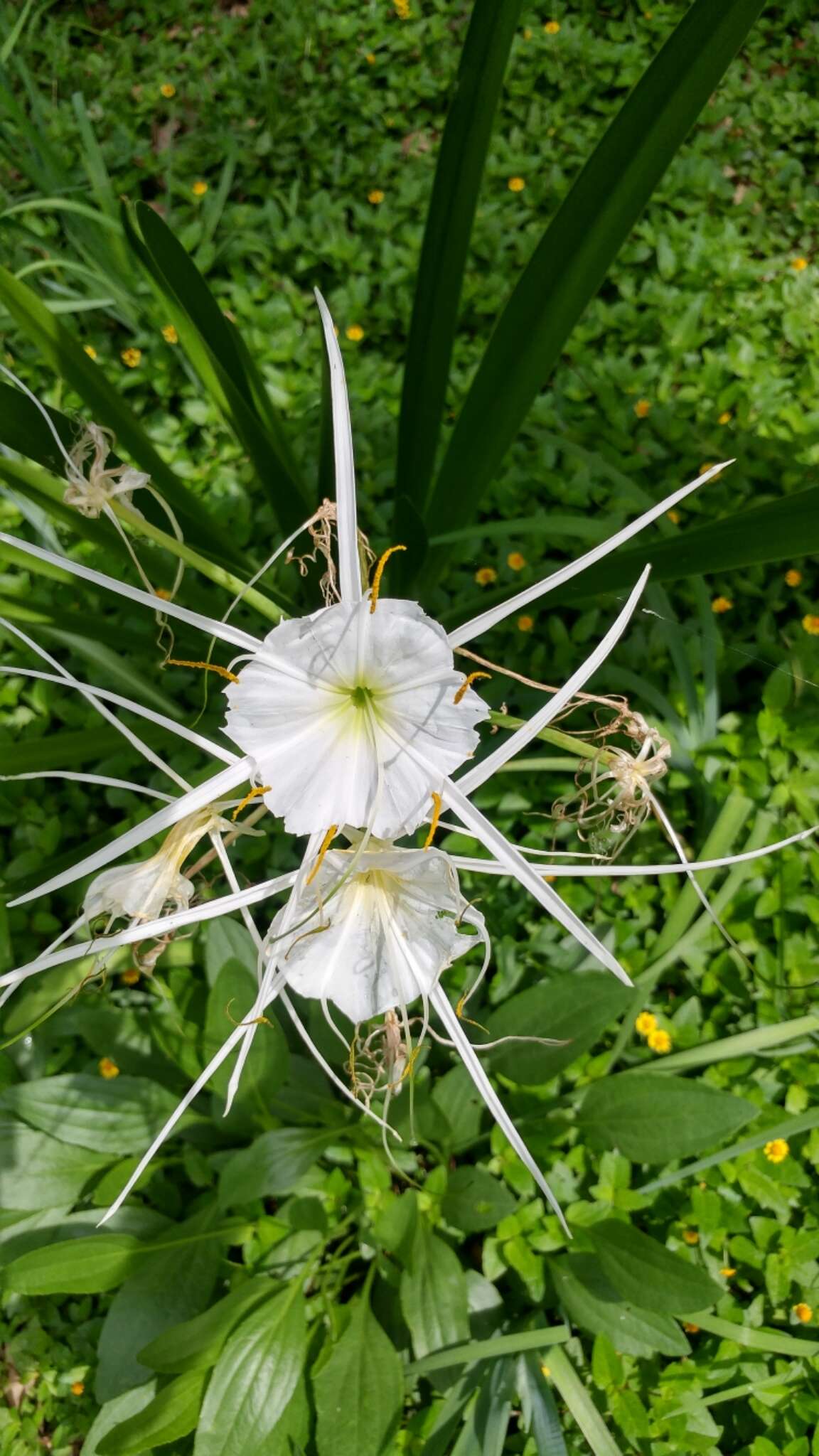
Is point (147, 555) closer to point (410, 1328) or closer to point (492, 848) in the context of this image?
point (492, 848)

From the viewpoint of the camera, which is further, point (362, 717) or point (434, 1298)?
point (434, 1298)

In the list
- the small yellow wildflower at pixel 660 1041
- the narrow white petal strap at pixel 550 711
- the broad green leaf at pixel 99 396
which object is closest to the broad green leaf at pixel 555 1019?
the small yellow wildflower at pixel 660 1041

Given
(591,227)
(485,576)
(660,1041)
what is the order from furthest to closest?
1. (485,576)
2. (660,1041)
3. (591,227)

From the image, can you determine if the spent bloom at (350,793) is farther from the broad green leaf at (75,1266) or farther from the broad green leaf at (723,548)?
the broad green leaf at (75,1266)

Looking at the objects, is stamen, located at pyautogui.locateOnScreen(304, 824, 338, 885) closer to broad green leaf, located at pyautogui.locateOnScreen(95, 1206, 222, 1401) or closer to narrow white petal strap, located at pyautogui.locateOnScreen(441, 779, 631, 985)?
narrow white petal strap, located at pyautogui.locateOnScreen(441, 779, 631, 985)

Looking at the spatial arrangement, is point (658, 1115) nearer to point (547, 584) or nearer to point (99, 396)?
point (547, 584)

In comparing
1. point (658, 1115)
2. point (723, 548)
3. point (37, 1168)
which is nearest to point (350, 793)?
point (723, 548)
